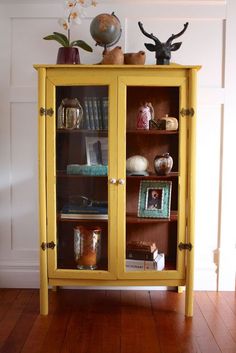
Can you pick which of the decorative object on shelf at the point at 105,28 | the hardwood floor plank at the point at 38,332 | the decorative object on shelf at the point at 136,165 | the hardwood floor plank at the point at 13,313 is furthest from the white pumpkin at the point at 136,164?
the hardwood floor plank at the point at 13,313

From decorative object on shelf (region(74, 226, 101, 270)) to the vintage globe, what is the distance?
3.82 ft

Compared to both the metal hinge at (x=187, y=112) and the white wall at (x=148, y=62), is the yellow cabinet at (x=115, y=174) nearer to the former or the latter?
the metal hinge at (x=187, y=112)

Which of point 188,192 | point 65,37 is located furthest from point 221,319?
point 65,37

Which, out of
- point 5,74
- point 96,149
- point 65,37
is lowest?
point 96,149

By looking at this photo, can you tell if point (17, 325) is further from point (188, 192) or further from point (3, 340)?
point (188, 192)

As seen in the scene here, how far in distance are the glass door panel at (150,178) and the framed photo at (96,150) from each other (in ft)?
0.45

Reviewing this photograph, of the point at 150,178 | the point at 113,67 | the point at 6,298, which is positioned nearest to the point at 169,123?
the point at 150,178

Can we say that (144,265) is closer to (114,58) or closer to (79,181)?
(79,181)

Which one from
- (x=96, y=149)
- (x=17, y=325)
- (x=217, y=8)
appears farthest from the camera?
(x=217, y=8)

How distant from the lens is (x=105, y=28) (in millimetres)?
2281

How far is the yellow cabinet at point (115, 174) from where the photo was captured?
2174 mm

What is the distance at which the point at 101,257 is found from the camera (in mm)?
2287

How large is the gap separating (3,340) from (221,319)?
123 centimetres

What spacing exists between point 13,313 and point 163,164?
1.27 meters
